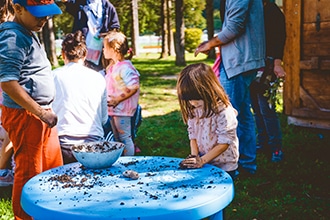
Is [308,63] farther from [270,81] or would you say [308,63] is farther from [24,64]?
[24,64]

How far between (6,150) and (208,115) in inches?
78.4

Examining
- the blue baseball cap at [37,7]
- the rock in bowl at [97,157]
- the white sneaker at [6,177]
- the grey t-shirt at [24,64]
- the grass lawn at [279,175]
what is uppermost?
the blue baseball cap at [37,7]

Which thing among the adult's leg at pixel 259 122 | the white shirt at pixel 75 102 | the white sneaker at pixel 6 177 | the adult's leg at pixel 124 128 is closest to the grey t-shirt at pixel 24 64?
the white shirt at pixel 75 102

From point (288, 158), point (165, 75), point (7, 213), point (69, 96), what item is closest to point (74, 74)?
point (69, 96)

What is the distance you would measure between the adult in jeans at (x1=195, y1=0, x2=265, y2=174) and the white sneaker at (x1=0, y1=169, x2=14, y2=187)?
2.07 meters

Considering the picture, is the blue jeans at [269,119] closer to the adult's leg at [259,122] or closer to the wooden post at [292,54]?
the adult's leg at [259,122]

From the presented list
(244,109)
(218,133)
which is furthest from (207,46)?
(218,133)

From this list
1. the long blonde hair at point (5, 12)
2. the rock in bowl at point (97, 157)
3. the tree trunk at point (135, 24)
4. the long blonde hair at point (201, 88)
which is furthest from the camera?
the tree trunk at point (135, 24)

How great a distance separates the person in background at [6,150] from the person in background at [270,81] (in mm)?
2407

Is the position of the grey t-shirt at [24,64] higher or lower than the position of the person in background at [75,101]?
higher

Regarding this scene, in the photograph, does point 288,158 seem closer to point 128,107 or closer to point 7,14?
point 128,107

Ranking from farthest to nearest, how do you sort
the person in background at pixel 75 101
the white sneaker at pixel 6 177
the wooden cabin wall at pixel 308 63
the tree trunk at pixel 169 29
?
1. the tree trunk at pixel 169 29
2. the wooden cabin wall at pixel 308 63
3. the white sneaker at pixel 6 177
4. the person in background at pixel 75 101

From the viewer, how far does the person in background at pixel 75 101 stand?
388 centimetres

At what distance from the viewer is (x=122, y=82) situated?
4.79m
